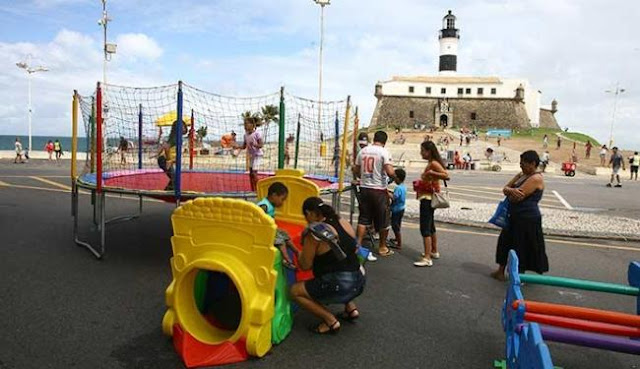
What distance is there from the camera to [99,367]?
3.71 meters

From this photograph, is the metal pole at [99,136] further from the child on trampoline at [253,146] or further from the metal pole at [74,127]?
the child on trampoline at [253,146]

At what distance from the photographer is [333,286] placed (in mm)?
4258

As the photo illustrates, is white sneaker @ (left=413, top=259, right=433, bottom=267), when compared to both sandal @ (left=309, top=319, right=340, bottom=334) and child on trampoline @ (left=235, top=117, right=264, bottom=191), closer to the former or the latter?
sandal @ (left=309, top=319, right=340, bottom=334)

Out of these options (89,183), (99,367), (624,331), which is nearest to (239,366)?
(99,367)

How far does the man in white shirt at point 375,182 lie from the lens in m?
6.79

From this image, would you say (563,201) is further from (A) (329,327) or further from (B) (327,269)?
(B) (327,269)

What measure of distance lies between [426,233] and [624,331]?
3.43 m

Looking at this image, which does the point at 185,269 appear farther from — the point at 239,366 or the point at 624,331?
the point at 624,331

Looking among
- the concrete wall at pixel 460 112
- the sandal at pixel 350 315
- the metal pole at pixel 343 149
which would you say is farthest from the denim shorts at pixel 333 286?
the concrete wall at pixel 460 112

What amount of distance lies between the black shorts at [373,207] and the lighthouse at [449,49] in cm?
8229

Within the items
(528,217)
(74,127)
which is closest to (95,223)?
(74,127)

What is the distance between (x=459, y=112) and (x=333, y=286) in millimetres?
79337

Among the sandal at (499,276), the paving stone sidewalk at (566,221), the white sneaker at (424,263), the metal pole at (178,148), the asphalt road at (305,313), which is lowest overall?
the asphalt road at (305,313)

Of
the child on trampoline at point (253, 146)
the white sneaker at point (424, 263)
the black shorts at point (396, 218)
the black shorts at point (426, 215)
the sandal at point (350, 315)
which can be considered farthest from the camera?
the child on trampoline at point (253, 146)
